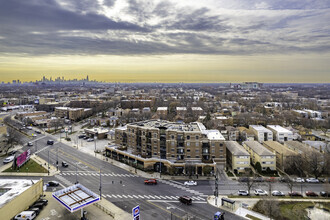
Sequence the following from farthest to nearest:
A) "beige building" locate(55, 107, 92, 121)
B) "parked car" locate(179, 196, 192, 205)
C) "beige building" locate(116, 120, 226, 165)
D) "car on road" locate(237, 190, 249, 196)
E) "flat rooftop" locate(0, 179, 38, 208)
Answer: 1. "beige building" locate(55, 107, 92, 121)
2. "beige building" locate(116, 120, 226, 165)
3. "car on road" locate(237, 190, 249, 196)
4. "parked car" locate(179, 196, 192, 205)
5. "flat rooftop" locate(0, 179, 38, 208)

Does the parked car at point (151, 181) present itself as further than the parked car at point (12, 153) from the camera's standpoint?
No

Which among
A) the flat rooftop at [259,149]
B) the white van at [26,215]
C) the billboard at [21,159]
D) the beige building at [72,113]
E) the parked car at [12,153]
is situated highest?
the beige building at [72,113]

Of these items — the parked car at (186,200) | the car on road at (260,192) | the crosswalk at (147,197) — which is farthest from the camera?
the car on road at (260,192)

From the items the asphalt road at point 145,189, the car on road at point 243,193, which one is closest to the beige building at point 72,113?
the asphalt road at point 145,189

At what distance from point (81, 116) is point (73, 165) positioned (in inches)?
3098

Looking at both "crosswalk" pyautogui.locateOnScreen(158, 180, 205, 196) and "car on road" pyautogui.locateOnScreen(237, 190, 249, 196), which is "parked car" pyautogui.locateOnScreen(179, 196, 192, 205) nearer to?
"crosswalk" pyautogui.locateOnScreen(158, 180, 205, 196)

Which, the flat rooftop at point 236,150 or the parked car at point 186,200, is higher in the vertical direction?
the flat rooftop at point 236,150

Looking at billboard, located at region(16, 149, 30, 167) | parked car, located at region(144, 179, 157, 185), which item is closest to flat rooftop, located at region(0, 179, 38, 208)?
billboard, located at region(16, 149, 30, 167)

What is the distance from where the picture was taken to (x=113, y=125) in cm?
11188

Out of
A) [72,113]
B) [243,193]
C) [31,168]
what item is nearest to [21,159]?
[31,168]

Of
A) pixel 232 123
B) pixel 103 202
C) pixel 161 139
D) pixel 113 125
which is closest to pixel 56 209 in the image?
pixel 103 202

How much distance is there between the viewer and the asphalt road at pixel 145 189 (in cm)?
3650

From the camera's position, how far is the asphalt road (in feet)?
120

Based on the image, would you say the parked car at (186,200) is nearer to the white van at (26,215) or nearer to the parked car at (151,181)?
the parked car at (151,181)
